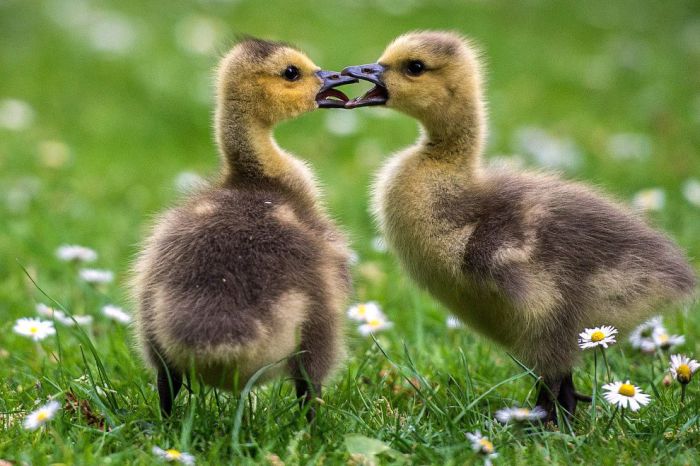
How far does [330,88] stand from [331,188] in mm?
2908

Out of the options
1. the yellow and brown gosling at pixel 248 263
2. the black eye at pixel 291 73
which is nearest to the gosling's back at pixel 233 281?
the yellow and brown gosling at pixel 248 263

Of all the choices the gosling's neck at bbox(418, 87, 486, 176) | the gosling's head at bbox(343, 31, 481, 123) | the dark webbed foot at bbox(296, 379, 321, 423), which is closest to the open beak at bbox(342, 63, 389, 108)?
the gosling's head at bbox(343, 31, 481, 123)

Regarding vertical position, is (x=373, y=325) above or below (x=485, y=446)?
below

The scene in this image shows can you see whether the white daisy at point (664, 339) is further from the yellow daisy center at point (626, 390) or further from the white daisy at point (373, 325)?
the white daisy at point (373, 325)

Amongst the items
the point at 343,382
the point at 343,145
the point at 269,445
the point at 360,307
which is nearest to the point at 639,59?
the point at 343,145

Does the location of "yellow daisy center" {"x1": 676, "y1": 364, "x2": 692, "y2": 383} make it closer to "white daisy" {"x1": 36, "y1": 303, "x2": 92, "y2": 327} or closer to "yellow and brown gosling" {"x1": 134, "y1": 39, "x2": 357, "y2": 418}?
"yellow and brown gosling" {"x1": 134, "y1": 39, "x2": 357, "y2": 418}

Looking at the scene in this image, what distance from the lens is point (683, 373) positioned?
3564 mm

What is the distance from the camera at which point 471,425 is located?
3453 mm

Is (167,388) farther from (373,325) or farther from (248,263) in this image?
(373,325)

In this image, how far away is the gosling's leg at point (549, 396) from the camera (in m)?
3.71

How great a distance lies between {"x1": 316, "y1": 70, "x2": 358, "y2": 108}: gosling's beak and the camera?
4.09 m

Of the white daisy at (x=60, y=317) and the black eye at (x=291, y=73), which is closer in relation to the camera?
the black eye at (x=291, y=73)

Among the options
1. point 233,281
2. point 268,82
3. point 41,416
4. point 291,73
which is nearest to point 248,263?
point 233,281

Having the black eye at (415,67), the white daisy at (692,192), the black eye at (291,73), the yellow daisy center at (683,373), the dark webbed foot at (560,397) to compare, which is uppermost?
the black eye at (415,67)
